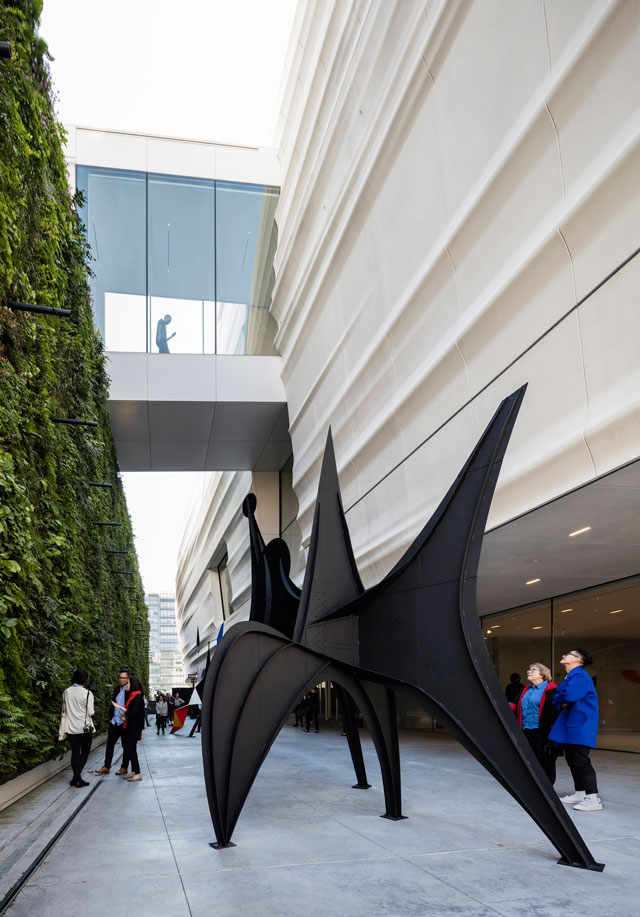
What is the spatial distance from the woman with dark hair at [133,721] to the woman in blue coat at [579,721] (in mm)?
6067

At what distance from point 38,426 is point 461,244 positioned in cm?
617

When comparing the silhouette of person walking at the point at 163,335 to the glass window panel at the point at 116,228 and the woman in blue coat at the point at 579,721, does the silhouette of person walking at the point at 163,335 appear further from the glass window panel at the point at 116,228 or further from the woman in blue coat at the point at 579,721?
the woman in blue coat at the point at 579,721

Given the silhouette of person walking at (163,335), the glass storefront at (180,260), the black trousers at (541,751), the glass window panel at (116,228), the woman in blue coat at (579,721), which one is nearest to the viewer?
the woman in blue coat at (579,721)

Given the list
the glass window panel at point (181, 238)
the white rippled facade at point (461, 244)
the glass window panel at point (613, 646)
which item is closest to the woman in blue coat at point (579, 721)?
the white rippled facade at point (461, 244)

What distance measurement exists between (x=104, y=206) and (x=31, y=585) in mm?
15674

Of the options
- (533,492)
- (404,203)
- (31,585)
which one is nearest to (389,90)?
(404,203)

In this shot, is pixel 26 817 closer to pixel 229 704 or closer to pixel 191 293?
pixel 229 704

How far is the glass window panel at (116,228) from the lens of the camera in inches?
862

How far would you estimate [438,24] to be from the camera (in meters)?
10.9

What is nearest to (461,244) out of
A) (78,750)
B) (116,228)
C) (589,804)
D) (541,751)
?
(541,751)

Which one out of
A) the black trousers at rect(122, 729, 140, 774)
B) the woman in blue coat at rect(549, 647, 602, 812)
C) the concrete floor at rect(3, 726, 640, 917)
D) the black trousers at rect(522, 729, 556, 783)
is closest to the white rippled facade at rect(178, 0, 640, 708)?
the woman in blue coat at rect(549, 647, 602, 812)

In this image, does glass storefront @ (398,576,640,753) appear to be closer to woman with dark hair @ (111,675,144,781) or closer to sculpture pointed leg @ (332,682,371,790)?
sculpture pointed leg @ (332,682,371,790)

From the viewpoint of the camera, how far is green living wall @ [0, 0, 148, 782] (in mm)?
8078

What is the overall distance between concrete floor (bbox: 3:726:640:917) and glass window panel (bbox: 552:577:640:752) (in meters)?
4.33
